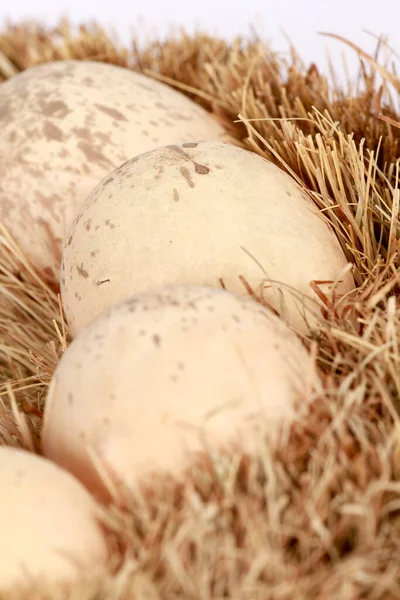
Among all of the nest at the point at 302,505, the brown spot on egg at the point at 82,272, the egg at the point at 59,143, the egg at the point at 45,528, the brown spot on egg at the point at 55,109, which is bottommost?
the nest at the point at 302,505

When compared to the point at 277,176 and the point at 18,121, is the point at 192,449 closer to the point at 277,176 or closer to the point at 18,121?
the point at 277,176

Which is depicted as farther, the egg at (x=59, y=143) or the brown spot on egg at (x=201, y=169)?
the egg at (x=59, y=143)

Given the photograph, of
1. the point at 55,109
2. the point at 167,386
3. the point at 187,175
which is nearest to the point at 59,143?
the point at 55,109

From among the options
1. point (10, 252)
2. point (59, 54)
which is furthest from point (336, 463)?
point (59, 54)

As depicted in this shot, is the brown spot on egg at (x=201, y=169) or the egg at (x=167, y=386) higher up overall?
the brown spot on egg at (x=201, y=169)

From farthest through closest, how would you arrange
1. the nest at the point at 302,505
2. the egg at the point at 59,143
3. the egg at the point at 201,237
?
the egg at the point at 59,143
the egg at the point at 201,237
the nest at the point at 302,505

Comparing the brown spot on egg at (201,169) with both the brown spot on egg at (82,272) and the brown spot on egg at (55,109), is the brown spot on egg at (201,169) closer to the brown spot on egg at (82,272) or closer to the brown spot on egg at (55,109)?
the brown spot on egg at (82,272)

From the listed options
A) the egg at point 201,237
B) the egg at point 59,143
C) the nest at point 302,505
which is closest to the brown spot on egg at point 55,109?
the egg at point 59,143
